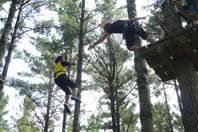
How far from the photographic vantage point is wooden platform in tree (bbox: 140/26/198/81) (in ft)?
16.3

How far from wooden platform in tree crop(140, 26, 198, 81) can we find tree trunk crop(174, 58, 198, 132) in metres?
0.20

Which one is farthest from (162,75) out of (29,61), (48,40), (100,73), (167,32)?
(29,61)

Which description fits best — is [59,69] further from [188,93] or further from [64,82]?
[188,93]

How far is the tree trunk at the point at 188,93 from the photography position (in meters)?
4.59

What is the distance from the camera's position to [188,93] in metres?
4.82

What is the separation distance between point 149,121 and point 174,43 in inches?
82.9

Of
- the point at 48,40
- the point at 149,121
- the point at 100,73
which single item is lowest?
the point at 149,121

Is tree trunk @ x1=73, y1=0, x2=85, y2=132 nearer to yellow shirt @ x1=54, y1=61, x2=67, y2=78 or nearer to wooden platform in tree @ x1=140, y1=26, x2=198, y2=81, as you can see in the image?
yellow shirt @ x1=54, y1=61, x2=67, y2=78

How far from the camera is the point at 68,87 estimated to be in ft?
24.6

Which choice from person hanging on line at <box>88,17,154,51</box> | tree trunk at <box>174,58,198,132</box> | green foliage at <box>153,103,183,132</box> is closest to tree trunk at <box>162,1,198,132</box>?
tree trunk at <box>174,58,198,132</box>

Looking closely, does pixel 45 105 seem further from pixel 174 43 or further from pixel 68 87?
pixel 174 43

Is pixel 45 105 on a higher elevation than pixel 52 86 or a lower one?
lower

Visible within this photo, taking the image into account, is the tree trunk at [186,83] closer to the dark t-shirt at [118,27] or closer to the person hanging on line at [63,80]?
the dark t-shirt at [118,27]

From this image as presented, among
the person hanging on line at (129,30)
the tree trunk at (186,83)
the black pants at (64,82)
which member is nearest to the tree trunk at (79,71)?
the black pants at (64,82)
